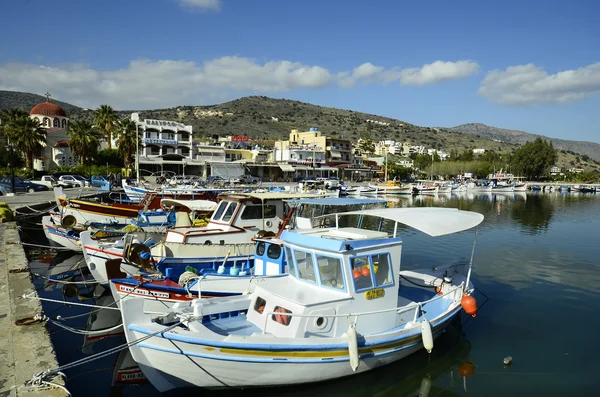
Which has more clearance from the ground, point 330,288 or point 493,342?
point 330,288

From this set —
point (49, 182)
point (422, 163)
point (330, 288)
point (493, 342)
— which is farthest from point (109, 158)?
point (422, 163)

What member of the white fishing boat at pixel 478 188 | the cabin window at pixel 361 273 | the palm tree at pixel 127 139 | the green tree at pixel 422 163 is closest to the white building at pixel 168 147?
the palm tree at pixel 127 139

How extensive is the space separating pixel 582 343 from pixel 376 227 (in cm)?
669

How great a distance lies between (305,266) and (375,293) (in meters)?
1.76

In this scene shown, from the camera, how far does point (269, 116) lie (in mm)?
178250

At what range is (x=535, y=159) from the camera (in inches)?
4417

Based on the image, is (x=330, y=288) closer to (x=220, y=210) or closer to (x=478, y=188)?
(x=220, y=210)

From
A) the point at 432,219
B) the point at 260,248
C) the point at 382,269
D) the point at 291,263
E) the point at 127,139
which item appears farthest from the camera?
the point at 127,139

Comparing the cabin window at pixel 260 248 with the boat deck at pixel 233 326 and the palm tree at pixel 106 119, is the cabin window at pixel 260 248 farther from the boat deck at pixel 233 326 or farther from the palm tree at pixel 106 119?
the palm tree at pixel 106 119

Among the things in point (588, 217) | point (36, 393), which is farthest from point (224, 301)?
point (588, 217)

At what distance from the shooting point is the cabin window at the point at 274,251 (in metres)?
12.6

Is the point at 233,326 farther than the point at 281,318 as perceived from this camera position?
Yes

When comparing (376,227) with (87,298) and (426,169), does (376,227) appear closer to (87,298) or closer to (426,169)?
(87,298)

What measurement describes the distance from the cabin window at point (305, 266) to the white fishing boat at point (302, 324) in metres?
0.03
